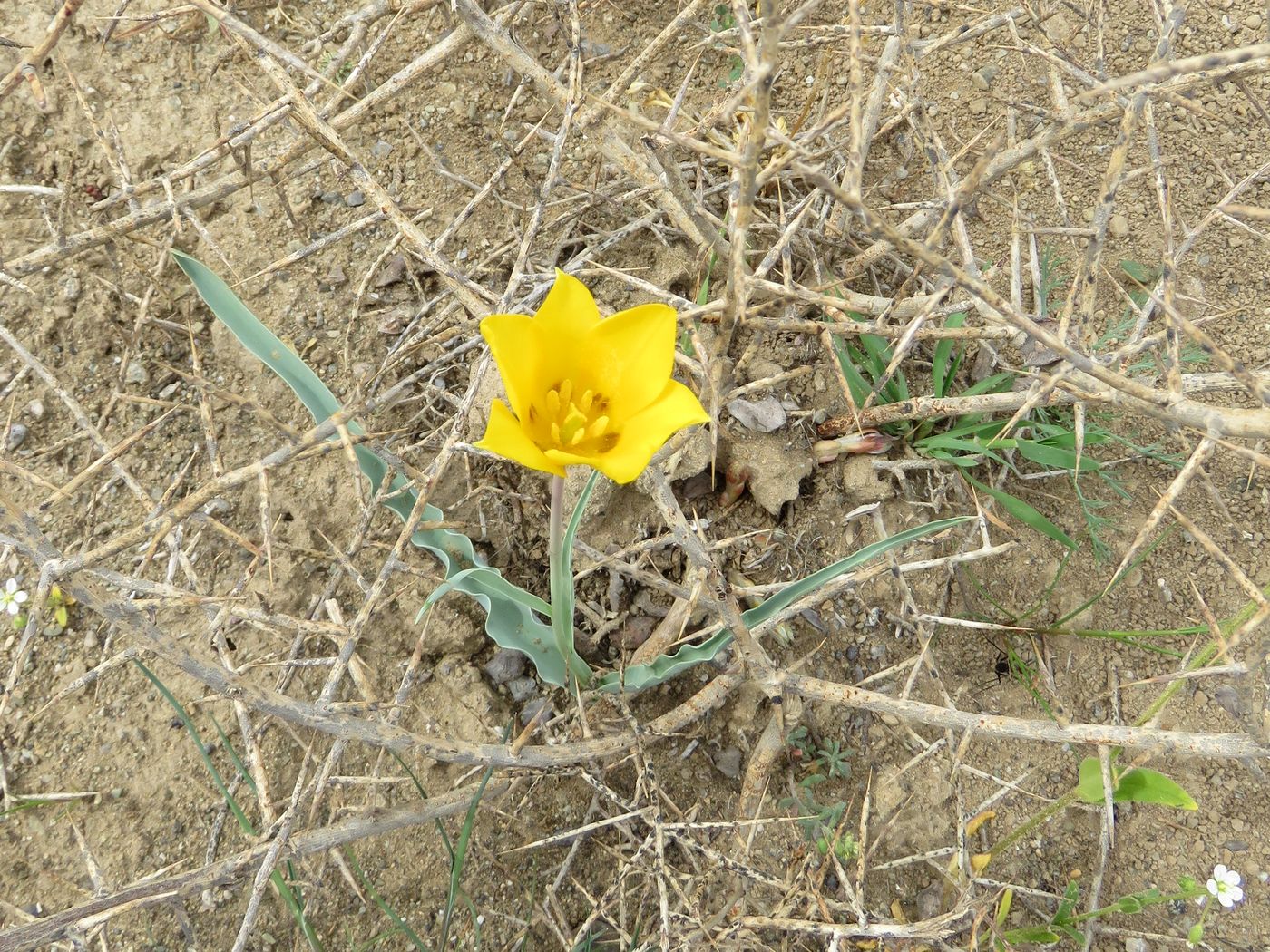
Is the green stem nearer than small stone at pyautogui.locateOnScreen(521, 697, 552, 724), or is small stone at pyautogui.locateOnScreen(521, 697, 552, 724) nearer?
the green stem

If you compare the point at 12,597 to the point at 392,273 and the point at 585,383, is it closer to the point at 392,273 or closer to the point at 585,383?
the point at 392,273

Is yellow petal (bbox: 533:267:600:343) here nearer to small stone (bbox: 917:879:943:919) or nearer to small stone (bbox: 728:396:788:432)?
small stone (bbox: 728:396:788:432)

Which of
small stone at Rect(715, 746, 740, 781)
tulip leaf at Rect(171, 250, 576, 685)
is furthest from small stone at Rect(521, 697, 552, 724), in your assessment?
small stone at Rect(715, 746, 740, 781)

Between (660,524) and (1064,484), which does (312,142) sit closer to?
(660,524)

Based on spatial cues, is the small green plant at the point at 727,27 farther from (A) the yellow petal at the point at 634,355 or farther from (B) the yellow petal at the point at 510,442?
(B) the yellow petal at the point at 510,442

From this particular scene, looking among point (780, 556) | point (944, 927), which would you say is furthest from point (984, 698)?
point (944, 927)

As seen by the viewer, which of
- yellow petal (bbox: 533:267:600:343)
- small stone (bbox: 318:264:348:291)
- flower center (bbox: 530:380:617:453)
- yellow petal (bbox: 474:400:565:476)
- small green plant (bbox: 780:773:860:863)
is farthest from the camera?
small stone (bbox: 318:264:348:291)

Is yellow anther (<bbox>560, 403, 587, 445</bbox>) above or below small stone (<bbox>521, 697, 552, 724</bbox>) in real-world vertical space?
above
